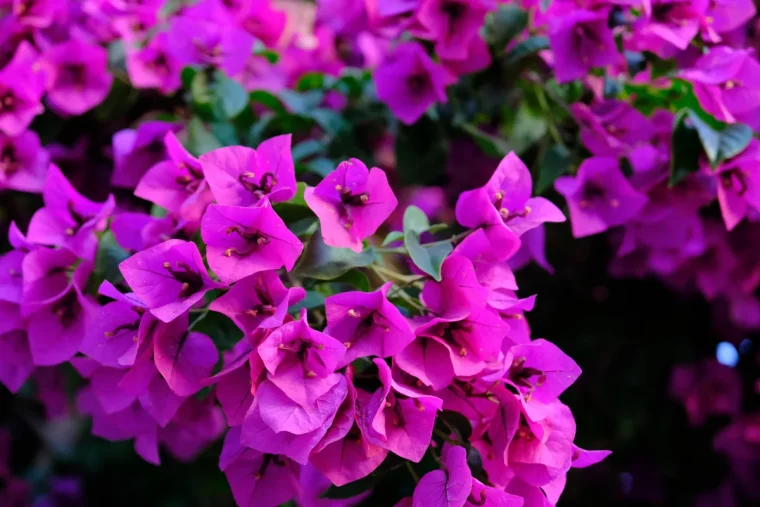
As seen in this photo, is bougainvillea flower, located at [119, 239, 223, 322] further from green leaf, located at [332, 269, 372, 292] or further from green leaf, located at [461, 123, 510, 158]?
green leaf, located at [461, 123, 510, 158]

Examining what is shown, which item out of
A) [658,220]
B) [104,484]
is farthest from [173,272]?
[104,484]

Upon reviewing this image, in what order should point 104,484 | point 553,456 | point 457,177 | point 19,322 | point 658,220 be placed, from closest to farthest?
point 553,456 → point 19,322 → point 658,220 → point 457,177 → point 104,484

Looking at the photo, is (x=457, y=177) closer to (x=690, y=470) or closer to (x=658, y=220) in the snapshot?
(x=658, y=220)

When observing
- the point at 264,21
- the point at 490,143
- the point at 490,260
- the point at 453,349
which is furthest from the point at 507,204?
the point at 264,21

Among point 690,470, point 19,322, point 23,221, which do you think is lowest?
point 690,470

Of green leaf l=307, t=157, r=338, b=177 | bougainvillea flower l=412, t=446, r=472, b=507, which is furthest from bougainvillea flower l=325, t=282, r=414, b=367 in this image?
green leaf l=307, t=157, r=338, b=177
